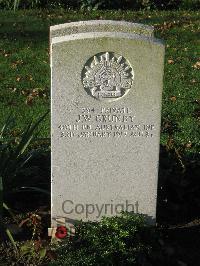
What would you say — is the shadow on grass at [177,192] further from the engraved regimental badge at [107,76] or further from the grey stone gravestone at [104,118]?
the engraved regimental badge at [107,76]

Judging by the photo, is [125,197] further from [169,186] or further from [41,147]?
[41,147]

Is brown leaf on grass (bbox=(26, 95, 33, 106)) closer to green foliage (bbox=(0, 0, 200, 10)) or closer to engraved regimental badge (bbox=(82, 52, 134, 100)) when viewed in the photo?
engraved regimental badge (bbox=(82, 52, 134, 100))

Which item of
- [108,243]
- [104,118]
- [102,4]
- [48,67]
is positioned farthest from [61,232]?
[102,4]

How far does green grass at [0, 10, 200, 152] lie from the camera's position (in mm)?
7141

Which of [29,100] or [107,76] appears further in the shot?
[29,100]

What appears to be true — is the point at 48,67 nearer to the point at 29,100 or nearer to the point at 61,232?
the point at 29,100

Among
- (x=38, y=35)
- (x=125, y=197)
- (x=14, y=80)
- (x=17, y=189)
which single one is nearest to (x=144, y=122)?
(x=125, y=197)

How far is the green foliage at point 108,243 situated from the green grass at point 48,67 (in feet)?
6.48

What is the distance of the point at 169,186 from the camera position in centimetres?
Answer: 537

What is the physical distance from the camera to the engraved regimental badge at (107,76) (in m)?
4.35

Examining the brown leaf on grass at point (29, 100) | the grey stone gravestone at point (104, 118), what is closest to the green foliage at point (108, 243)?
the grey stone gravestone at point (104, 118)

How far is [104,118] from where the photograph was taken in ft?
14.7

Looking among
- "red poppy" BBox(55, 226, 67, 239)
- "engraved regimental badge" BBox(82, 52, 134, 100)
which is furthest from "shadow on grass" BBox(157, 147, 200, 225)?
"engraved regimental badge" BBox(82, 52, 134, 100)

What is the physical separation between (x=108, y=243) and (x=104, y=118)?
90 centimetres
